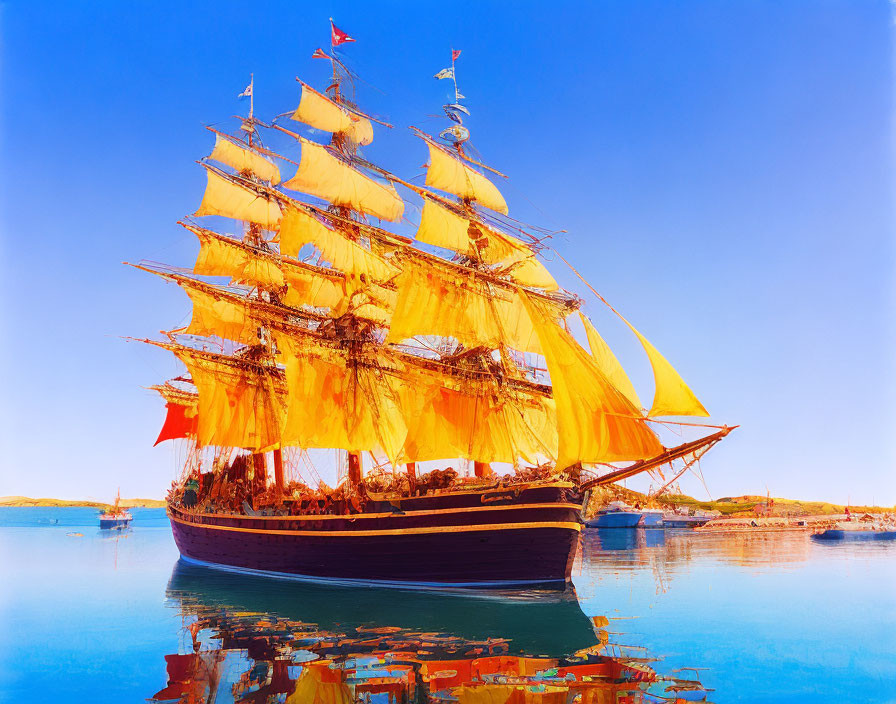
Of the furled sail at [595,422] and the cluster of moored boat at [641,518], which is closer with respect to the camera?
the furled sail at [595,422]

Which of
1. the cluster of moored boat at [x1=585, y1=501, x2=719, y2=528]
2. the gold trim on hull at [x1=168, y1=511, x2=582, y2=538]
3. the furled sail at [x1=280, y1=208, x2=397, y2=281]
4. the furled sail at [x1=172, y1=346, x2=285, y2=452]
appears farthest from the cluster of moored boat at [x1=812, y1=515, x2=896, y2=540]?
the furled sail at [x1=172, y1=346, x2=285, y2=452]

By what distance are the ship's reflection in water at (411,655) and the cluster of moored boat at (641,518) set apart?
54.5 metres

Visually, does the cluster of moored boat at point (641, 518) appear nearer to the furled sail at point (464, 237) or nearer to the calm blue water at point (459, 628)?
the furled sail at point (464, 237)

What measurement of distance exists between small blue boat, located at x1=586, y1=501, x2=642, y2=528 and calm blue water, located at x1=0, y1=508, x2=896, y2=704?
45304 mm

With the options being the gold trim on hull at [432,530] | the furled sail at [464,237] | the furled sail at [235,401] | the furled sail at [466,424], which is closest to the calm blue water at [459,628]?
the gold trim on hull at [432,530]

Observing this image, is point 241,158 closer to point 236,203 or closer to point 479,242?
point 236,203

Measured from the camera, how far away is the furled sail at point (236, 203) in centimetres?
4656

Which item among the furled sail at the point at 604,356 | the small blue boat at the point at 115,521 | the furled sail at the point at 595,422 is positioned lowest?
the small blue boat at the point at 115,521

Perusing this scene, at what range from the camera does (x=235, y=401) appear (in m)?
46.2

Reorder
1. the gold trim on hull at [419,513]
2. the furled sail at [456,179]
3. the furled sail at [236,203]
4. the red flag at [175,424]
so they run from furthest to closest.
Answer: the red flag at [175,424] < the furled sail at [236,203] < the furled sail at [456,179] < the gold trim on hull at [419,513]

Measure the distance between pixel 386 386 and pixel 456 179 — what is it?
1447 cm

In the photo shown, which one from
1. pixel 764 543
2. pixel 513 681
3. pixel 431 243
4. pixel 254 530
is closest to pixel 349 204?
pixel 431 243

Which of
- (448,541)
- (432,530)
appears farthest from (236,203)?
(448,541)

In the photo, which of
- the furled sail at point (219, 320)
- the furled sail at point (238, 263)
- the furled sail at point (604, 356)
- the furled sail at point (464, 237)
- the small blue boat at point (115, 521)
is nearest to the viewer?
the furled sail at point (604, 356)
